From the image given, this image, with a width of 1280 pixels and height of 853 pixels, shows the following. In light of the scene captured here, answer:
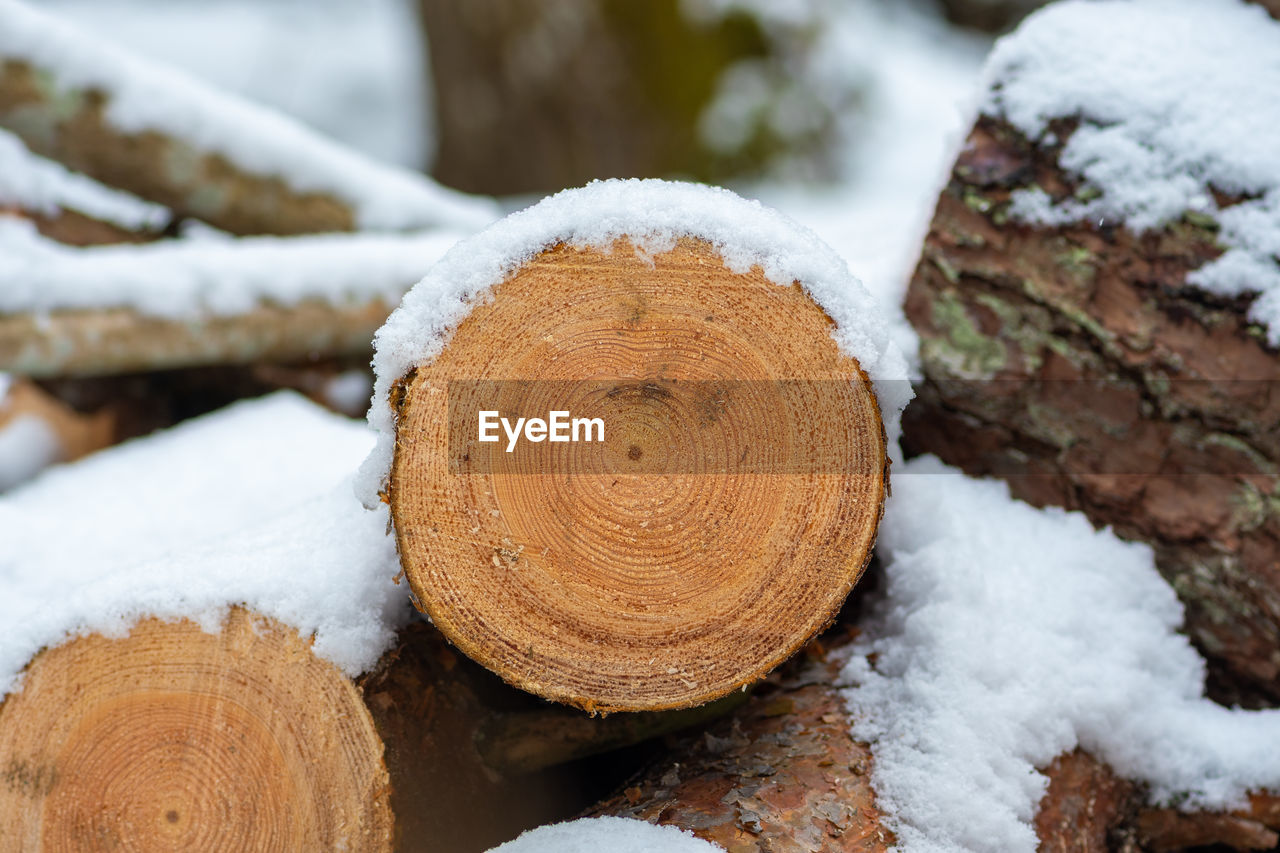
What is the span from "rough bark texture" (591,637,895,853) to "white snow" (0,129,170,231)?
2.21 metres

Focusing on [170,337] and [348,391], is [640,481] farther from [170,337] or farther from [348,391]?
[348,391]

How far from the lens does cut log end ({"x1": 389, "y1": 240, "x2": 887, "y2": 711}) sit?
3.09 feet

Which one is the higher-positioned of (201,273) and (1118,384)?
(1118,384)

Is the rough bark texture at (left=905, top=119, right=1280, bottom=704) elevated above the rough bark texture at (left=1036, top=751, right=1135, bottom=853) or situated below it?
above

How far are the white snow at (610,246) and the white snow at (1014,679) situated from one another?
448mm

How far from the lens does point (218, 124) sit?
91.8 inches

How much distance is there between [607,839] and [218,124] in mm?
2134

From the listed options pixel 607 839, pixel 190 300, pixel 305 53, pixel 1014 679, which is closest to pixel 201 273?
pixel 190 300

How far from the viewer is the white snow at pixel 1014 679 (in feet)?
3.64

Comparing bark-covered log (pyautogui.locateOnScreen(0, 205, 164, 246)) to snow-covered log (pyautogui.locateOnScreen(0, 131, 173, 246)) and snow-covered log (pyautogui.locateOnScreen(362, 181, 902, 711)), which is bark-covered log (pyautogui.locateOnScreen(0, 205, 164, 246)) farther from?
snow-covered log (pyautogui.locateOnScreen(362, 181, 902, 711))

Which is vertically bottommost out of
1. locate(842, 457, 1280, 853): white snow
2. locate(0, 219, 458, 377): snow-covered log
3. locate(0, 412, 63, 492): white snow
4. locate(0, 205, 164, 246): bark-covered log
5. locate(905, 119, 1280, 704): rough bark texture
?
locate(0, 412, 63, 492): white snow

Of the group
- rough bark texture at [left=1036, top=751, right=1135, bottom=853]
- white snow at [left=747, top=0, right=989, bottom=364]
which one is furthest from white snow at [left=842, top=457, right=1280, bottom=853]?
white snow at [left=747, top=0, right=989, bottom=364]

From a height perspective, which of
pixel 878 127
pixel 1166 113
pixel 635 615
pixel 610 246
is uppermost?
pixel 1166 113

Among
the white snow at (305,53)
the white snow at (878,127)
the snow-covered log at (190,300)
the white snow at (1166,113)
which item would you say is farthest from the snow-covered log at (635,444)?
the white snow at (305,53)
